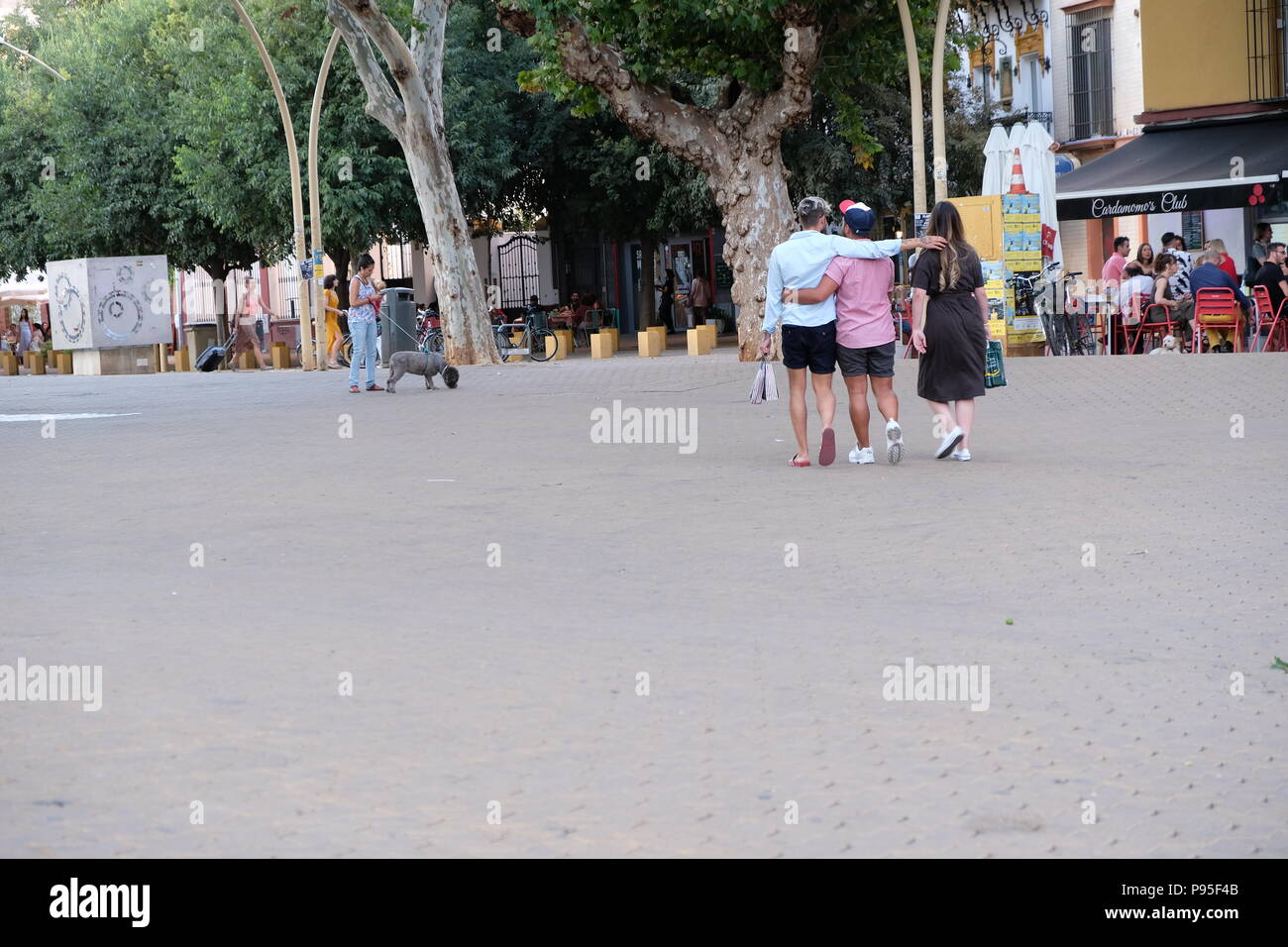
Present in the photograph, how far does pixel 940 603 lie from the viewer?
741 cm

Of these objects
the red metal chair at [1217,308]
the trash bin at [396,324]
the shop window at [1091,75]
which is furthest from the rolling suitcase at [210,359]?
the red metal chair at [1217,308]

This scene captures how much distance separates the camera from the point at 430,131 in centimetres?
3122

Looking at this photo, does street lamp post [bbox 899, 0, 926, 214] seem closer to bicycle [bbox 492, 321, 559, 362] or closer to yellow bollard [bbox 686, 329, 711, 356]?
yellow bollard [bbox 686, 329, 711, 356]

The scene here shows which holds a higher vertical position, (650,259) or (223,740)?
(650,259)

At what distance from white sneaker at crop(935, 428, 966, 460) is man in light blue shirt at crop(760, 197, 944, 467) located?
745 millimetres

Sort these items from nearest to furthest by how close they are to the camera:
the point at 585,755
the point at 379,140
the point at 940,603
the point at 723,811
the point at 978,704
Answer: the point at 723,811, the point at 585,755, the point at 978,704, the point at 940,603, the point at 379,140

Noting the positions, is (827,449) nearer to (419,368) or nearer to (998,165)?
(419,368)

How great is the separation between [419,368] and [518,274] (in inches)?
1203

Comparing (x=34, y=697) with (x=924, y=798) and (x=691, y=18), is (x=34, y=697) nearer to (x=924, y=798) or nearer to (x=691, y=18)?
(x=924, y=798)

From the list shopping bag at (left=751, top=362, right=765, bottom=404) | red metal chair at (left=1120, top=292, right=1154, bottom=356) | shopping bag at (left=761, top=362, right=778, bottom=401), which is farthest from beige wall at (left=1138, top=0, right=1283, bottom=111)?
shopping bag at (left=751, top=362, right=765, bottom=404)

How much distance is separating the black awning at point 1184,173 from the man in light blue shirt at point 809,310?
14167 millimetres

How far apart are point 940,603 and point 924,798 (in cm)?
285

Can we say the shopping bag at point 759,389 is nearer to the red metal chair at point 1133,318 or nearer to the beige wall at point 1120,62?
the red metal chair at point 1133,318

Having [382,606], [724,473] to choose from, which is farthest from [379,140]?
[382,606]
